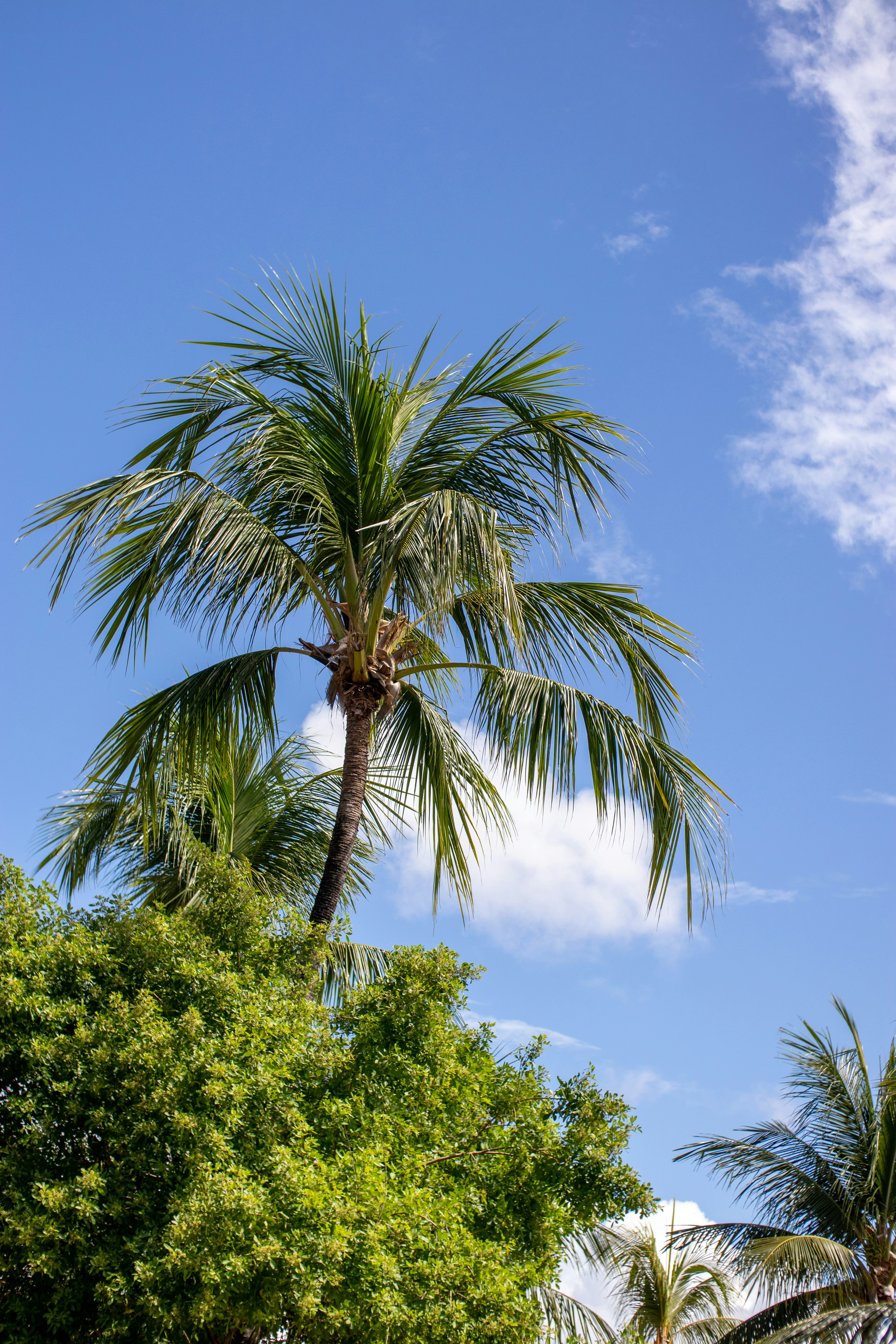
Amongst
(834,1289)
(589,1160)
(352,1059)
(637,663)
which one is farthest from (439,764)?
(834,1289)

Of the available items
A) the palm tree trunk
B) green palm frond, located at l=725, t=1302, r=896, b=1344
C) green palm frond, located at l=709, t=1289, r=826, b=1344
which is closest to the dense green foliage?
the palm tree trunk

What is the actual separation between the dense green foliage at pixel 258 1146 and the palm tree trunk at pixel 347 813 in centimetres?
30

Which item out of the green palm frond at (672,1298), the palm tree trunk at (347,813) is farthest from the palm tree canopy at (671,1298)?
the palm tree trunk at (347,813)

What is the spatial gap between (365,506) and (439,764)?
2410 millimetres

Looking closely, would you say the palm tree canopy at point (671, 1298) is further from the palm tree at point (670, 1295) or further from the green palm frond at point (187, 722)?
the green palm frond at point (187, 722)

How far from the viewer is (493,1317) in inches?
257

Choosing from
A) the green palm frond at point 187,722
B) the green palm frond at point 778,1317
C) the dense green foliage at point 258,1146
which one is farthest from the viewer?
the green palm frond at point 778,1317

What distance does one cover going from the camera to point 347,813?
8961 millimetres

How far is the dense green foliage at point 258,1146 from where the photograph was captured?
6219mm

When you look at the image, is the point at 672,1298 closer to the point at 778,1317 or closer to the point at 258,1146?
the point at 778,1317

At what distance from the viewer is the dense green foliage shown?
6.22 m

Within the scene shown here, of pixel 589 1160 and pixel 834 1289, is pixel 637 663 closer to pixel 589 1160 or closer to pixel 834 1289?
pixel 589 1160

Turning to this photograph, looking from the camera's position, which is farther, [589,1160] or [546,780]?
[546,780]

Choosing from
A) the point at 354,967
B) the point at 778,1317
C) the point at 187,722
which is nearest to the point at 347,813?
the point at 187,722
